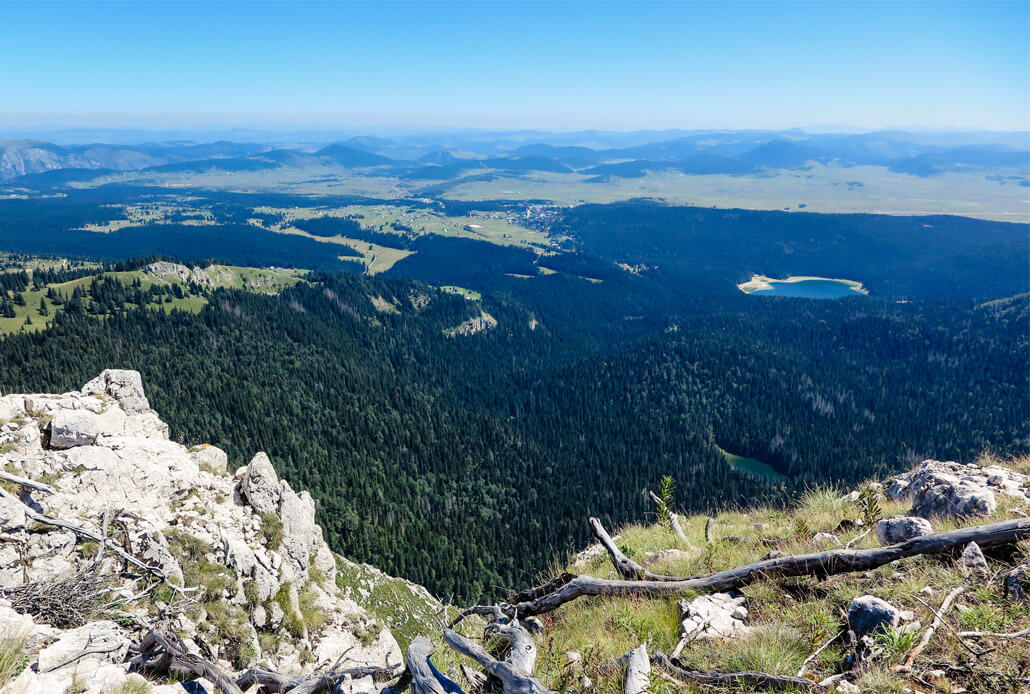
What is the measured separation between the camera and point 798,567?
969cm

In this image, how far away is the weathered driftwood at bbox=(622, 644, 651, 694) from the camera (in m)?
7.31

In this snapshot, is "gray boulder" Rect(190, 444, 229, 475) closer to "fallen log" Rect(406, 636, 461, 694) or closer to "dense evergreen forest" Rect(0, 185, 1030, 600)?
"fallen log" Rect(406, 636, 461, 694)

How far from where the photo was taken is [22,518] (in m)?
19.6

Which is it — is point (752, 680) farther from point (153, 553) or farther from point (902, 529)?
point (153, 553)

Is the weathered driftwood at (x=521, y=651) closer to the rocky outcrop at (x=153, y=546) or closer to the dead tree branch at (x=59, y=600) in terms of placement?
the rocky outcrop at (x=153, y=546)

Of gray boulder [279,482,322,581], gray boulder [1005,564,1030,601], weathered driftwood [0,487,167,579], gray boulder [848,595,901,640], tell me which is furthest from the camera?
gray boulder [279,482,322,581]

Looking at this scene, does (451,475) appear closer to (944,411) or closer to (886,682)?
(886,682)

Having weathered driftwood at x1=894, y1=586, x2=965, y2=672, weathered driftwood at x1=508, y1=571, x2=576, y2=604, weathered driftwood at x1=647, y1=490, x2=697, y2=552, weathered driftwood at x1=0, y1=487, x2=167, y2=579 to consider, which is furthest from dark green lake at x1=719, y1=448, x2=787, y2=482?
weathered driftwood at x1=894, y1=586, x2=965, y2=672

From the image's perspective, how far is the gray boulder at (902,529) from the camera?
10.4 m

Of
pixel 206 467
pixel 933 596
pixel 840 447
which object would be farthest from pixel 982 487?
pixel 840 447

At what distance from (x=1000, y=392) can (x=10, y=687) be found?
900 ft

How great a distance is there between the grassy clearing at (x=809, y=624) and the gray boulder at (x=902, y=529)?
74cm

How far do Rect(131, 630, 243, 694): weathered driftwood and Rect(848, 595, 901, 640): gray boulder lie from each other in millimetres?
11818

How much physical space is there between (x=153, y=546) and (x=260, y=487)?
1605cm
